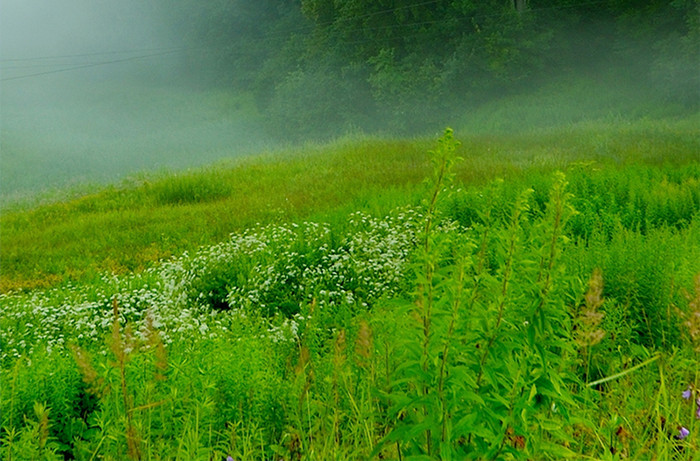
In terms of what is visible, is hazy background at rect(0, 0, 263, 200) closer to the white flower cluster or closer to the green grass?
the green grass

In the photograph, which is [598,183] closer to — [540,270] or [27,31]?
[540,270]

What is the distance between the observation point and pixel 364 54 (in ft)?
23.9

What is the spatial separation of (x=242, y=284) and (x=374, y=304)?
1.26 m

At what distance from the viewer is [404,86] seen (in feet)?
23.2

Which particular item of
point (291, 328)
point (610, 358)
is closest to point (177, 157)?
A: point (291, 328)

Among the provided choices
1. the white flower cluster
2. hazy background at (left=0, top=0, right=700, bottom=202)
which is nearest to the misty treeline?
hazy background at (left=0, top=0, right=700, bottom=202)

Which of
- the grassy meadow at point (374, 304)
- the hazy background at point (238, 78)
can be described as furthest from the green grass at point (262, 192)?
the hazy background at point (238, 78)

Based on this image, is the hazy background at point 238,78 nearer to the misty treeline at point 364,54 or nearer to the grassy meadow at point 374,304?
the misty treeline at point 364,54

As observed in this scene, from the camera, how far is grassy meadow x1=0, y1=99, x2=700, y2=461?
1484 mm

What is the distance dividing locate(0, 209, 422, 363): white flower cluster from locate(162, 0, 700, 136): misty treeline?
1836 mm

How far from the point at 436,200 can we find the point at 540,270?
0.92 feet

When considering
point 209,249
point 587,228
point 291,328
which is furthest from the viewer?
point 209,249

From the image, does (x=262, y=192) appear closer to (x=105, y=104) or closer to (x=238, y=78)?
(x=238, y=78)

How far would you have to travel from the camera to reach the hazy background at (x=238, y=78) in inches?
273
